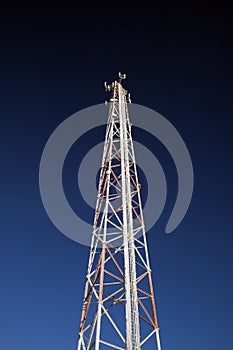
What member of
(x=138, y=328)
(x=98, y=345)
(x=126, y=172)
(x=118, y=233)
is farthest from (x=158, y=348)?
(x=126, y=172)

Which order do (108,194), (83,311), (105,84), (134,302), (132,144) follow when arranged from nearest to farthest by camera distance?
(134,302) → (83,311) → (108,194) → (132,144) → (105,84)

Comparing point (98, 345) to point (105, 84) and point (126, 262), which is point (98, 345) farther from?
point (105, 84)

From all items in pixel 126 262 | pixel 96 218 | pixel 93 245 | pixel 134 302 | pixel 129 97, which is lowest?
pixel 134 302

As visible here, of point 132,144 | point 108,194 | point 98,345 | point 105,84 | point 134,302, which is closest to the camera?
point 98,345

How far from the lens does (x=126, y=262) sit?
1756 centimetres

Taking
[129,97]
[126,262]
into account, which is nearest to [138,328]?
[126,262]

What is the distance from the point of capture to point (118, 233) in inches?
743

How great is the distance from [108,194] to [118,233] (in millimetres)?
2097

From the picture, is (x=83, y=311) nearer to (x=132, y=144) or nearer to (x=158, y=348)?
(x=158, y=348)

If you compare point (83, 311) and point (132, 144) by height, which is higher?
point (132, 144)

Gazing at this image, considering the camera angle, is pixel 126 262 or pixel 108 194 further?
pixel 108 194

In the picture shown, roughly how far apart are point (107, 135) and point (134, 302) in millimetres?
8882

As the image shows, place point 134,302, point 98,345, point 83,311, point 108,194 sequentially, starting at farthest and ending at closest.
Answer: point 108,194 < point 83,311 < point 134,302 < point 98,345

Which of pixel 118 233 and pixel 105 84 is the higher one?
pixel 105 84
